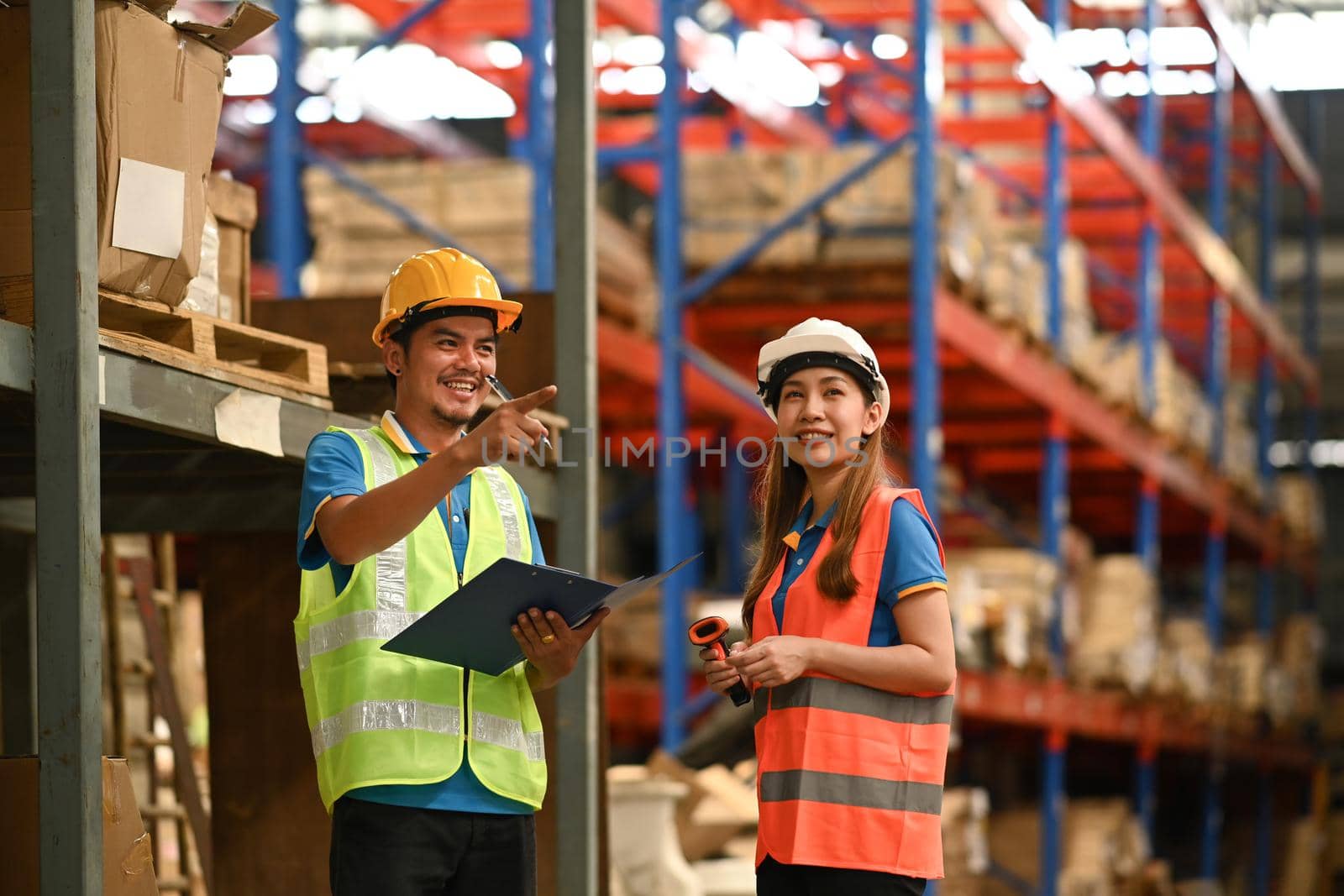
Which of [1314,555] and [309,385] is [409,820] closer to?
[309,385]

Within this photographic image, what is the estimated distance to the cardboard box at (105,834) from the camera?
140 inches

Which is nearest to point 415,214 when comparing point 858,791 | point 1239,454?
point 858,791

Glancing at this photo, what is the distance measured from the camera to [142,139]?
12.8ft

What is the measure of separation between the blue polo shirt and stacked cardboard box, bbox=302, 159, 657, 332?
23.4 ft

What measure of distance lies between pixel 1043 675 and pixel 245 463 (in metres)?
8.35

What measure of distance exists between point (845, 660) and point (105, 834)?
59.7 inches

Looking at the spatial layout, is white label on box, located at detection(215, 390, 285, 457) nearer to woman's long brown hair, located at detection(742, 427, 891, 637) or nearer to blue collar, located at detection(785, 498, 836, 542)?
woman's long brown hair, located at detection(742, 427, 891, 637)

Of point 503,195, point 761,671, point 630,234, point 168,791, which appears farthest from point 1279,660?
point 761,671

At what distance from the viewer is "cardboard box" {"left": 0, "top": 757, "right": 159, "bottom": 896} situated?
3557 mm

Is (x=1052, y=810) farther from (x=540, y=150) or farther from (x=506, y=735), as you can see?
(x=506, y=735)

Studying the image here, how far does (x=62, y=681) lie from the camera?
342 cm

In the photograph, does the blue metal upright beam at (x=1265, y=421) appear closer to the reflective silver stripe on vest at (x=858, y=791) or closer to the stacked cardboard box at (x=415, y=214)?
the stacked cardboard box at (x=415, y=214)

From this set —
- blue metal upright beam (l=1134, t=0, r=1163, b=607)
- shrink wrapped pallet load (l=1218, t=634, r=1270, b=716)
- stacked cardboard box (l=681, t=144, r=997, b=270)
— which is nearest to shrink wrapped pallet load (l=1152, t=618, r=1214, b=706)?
shrink wrapped pallet load (l=1218, t=634, r=1270, b=716)

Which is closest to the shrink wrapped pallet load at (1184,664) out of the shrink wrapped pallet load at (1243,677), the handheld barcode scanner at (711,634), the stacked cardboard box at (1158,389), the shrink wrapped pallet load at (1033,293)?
the shrink wrapped pallet load at (1243,677)
